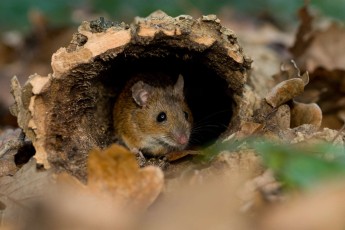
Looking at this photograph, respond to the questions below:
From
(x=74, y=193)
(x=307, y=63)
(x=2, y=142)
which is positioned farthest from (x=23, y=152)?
(x=307, y=63)

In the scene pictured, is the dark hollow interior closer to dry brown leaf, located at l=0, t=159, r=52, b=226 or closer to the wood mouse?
the wood mouse

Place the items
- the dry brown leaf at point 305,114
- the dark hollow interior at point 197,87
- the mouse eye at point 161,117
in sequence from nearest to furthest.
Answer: the dry brown leaf at point 305,114, the dark hollow interior at point 197,87, the mouse eye at point 161,117

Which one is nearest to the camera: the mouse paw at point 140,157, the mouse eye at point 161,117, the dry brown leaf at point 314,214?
the dry brown leaf at point 314,214

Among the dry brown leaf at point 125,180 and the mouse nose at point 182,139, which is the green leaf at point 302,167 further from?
the mouse nose at point 182,139

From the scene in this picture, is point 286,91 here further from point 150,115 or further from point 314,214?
point 314,214

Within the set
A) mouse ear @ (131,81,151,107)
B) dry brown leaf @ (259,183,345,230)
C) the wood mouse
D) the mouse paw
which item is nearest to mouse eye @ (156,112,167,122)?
the wood mouse

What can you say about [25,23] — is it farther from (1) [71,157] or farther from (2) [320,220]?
(2) [320,220]

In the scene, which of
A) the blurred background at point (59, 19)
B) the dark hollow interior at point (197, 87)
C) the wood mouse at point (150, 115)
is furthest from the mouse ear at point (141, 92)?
the blurred background at point (59, 19)
